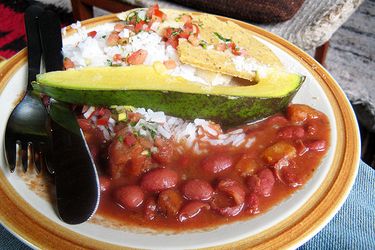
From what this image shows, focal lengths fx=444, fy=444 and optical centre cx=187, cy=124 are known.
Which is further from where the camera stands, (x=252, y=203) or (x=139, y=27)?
(x=139, y=27)

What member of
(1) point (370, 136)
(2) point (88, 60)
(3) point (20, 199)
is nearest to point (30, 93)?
(2) point (88, 60)

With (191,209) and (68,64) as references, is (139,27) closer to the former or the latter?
(68,64)

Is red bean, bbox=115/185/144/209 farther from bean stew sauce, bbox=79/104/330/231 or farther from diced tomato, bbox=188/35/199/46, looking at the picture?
diced tomato, bbox=188/35/199/46

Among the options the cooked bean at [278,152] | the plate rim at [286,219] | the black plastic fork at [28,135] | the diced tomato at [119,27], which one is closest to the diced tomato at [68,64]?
the black plastic fork at [28,135]

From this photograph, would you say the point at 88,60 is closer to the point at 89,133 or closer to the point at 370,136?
the point at 89,133

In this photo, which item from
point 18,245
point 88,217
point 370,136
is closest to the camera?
point 88,217

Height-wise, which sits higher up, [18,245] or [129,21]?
[129,21]

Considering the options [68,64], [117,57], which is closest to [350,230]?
[117,57]
